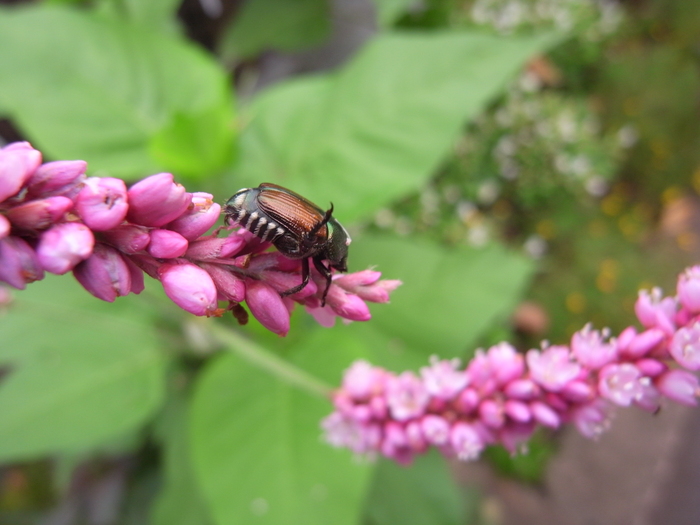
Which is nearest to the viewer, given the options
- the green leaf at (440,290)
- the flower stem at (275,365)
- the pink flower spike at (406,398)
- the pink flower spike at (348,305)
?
the pink flower spike at (348,305)

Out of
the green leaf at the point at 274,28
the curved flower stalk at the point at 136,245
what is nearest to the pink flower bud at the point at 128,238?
the curved flower stalk at the point at 136,245

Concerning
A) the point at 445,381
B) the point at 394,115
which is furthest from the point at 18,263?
the point at 394,115

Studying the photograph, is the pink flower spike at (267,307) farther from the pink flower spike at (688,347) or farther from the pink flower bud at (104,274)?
the pink flower spike at (688,347)

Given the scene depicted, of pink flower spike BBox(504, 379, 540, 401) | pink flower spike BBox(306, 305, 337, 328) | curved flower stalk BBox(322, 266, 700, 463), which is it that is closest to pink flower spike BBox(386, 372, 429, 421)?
curved flower stalk BBox(322, 266, 700, 463)

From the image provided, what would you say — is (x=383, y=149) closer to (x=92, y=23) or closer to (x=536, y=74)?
(x=92, y=23)

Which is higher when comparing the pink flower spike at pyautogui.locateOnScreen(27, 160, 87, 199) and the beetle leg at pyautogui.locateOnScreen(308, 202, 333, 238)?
the beetle leg at pyautogui.locateOnScreen(308, 202, 333, 238)

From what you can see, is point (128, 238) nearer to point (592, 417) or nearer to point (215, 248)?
point (215, 248)

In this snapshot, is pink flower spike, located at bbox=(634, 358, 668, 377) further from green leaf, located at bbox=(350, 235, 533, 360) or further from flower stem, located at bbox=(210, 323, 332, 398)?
green leaf, located at bbox=(350, 235, 533, 360)
